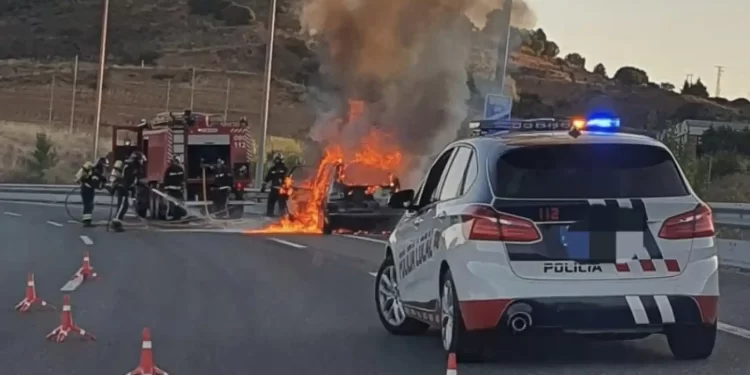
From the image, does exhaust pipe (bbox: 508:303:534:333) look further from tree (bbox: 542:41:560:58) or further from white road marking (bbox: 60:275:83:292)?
tree (bbox: 542:41:560:58)

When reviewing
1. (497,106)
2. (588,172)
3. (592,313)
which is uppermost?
(497,106)

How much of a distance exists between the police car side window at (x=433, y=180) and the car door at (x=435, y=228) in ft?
0.36

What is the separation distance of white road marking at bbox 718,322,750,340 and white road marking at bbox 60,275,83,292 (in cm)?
758

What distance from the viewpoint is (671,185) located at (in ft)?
30.5

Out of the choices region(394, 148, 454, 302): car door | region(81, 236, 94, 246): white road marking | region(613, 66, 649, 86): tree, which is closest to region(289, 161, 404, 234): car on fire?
region(81, 236, 94, 246): white road marking

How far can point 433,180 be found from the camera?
35.7ft

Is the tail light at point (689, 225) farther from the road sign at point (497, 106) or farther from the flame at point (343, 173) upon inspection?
the flame at point (343, 173)

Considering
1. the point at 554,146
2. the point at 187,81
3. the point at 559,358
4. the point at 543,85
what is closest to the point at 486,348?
the point at 559,358

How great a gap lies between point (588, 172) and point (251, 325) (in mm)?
4059

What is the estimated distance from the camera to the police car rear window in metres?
9.18

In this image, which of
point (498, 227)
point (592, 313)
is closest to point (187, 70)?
point (498, 227)

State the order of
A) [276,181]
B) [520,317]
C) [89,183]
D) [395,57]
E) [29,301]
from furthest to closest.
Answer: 1. [276,181]
2. [395,57]
3. [89,183]
4. [29,301]
5. [520,317]

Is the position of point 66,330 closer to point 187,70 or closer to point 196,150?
point 196,150

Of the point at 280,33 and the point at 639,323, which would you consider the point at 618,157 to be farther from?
the point at 280,33
